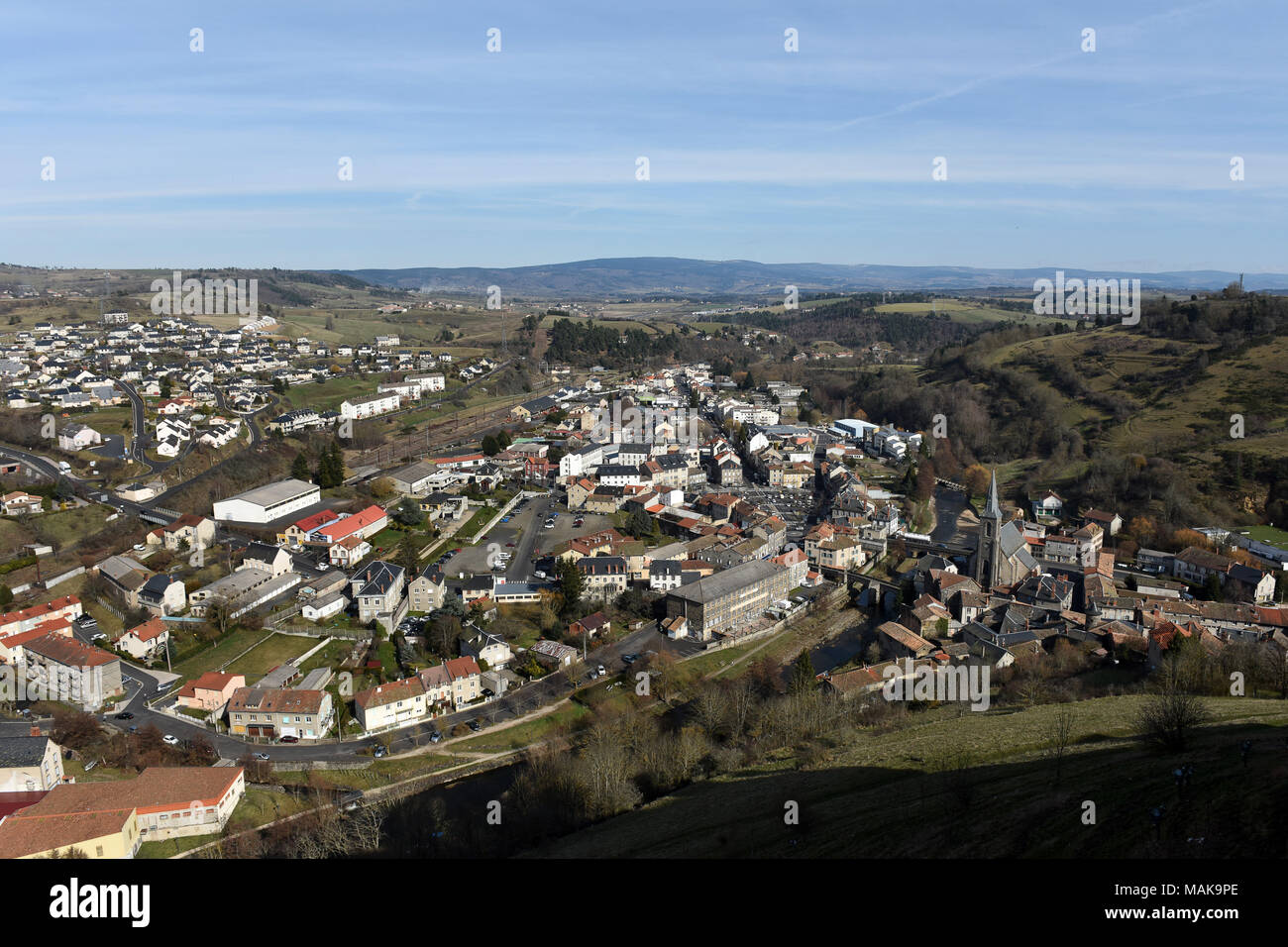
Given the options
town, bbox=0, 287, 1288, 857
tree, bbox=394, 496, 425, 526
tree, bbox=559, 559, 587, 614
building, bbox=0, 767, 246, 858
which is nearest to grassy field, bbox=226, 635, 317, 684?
town, bbox=0, 287, 1288, 857

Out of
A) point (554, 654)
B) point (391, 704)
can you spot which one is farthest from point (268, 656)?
point (554, 654)

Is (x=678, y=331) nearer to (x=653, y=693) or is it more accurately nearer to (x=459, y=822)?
(x=653, y=693)

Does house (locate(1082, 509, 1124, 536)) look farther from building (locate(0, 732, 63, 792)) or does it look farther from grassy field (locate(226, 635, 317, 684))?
building (locate(0, 732, 63, 792))

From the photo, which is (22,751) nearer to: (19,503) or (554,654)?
(554,654)

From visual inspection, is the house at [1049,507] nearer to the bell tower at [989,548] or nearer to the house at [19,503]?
the bell tower at [989,548]

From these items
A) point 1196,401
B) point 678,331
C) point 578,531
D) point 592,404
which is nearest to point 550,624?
point 578,531
